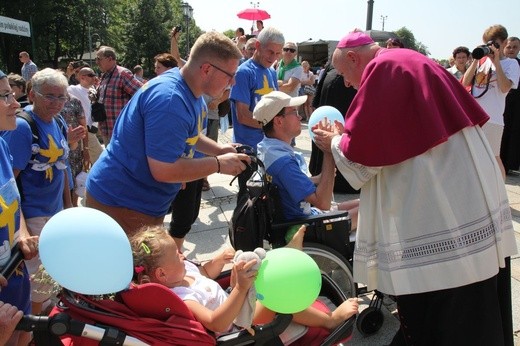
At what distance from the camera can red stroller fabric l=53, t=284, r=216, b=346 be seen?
1.53 m

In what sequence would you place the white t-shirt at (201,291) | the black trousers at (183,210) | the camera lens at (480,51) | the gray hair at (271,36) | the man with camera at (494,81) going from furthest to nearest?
1. the man with camera at (494,81)
2. the camera lens at (480,51)
3. the gray hair at (271,36)
4. the black trousers at (183,210)
5. the white t-shirt at (201,291)

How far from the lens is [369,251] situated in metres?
1.88

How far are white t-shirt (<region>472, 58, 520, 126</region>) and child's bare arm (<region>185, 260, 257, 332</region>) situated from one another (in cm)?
408

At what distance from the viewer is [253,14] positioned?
1126 centimetres

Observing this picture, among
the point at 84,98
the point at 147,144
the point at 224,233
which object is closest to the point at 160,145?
the point at 147,144

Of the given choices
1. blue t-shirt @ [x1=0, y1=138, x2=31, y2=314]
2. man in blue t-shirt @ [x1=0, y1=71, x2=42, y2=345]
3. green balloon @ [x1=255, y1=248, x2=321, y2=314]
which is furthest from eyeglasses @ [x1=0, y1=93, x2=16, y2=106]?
green balloon @ [x1=255, y1=248, x2=321, y2=314]

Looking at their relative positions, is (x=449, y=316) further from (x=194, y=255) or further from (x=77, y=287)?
(x=194, y=255)

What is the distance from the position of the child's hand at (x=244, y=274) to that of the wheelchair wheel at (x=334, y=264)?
98 cm

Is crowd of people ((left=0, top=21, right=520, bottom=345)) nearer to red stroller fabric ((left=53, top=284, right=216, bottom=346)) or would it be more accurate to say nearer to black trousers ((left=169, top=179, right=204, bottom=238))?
red stroller fabric ((left=53, top=284, right=216, bottom=346))

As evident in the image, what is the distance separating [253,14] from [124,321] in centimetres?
1084

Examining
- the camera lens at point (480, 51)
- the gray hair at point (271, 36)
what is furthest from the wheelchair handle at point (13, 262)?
the camera lens at point (480, 51)

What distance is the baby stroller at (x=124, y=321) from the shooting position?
1424 millimetres

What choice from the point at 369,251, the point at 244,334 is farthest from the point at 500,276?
the point at 244,334

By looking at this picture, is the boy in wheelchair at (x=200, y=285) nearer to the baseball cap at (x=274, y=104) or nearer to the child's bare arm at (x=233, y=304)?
the child's bare arm at (x=233, y=304)
